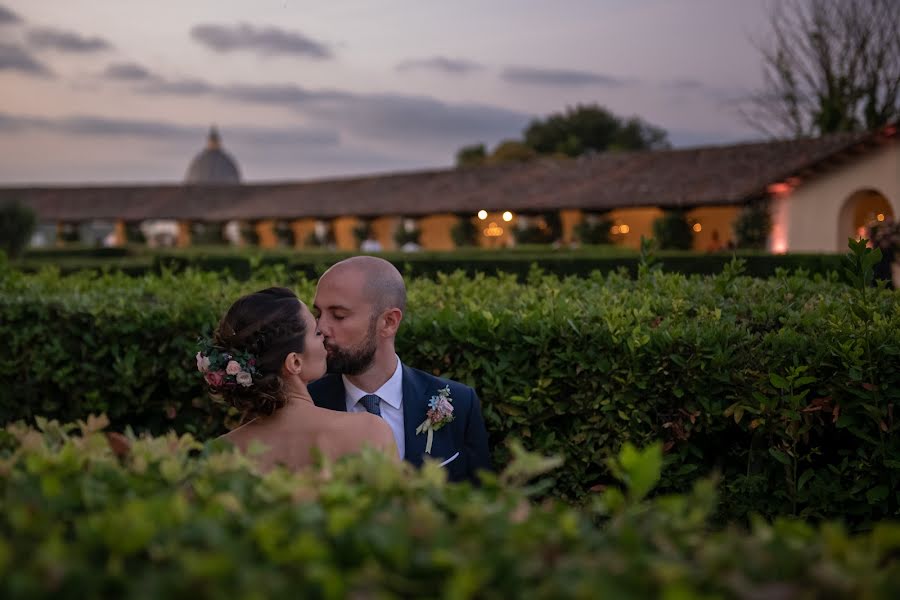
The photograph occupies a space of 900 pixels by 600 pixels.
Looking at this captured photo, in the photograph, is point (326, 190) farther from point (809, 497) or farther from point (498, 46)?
point (809, 497)

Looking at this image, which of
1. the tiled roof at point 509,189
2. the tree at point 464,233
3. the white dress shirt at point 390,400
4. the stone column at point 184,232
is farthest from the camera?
the stone column at point 184,232

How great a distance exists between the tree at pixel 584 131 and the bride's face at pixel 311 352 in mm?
67970

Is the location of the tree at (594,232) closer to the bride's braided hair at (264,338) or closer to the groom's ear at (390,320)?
the groom's ear at (390,320)

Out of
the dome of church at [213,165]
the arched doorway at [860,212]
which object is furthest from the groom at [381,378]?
the dome of church at [213,165]

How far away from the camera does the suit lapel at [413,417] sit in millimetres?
3670

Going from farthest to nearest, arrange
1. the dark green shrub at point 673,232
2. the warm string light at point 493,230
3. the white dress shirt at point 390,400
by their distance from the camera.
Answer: the warm string light at point 493,230 → the dark green shrub at point 673,232 → the white dress shirt at point 390,400

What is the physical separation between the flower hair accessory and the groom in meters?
0.44

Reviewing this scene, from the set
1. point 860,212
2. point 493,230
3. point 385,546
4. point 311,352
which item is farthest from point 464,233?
point 385,546

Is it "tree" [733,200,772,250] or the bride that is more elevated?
"tree" [733,200,772,250]

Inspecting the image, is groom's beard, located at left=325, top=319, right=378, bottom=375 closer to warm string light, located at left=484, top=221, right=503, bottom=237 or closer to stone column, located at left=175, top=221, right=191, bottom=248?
warm string light, located at left=484, top=221, right=503, bottom=237

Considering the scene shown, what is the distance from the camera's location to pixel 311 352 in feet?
11.2

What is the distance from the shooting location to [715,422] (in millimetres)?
4312

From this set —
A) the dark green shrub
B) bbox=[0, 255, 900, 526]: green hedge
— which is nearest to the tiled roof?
the dark green shrub

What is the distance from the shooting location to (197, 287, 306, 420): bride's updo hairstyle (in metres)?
3.28
